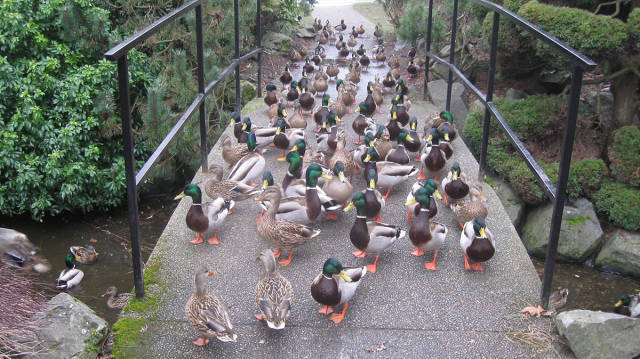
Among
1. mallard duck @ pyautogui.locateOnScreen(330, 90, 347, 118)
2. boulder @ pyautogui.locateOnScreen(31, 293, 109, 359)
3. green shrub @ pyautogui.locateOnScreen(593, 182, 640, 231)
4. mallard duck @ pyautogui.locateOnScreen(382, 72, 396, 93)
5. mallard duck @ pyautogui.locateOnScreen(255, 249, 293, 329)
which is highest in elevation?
mallard duck @ pyautogui.locateOnScreen(255, 249, 293, 329)

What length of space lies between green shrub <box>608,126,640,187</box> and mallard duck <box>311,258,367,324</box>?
4189 mm

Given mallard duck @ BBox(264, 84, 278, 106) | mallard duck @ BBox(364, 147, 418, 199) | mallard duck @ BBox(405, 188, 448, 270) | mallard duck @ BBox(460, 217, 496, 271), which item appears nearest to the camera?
mallard duck @ BBox(460, 217, 496, 271)

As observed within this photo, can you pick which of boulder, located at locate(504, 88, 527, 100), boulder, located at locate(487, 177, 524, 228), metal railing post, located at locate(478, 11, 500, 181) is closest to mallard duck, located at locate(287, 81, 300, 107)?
boulder, located at locate(487, 177, 524, 228)

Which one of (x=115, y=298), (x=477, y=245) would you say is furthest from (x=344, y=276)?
(x=115, y=298)

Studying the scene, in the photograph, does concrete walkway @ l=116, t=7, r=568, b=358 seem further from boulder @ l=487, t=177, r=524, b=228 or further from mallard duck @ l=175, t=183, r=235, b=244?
boulder @ l=487, t=177, r=524, b=228

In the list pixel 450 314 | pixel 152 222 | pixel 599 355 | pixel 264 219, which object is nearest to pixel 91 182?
pixel 152 222

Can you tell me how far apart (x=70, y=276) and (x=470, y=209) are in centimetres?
428

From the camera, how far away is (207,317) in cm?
288

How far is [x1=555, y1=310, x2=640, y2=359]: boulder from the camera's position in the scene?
277cm

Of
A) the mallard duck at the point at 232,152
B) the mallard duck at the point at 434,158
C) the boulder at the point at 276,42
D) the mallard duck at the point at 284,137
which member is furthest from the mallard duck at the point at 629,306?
the boulder at the point at 276,42

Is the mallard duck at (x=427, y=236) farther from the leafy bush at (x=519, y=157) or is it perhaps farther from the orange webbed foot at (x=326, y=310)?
the leafy bush at (x=519, y=157)

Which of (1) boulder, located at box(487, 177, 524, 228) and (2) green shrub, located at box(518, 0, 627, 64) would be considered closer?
(2) green shrub, located at box(518, 0, 627, 64)

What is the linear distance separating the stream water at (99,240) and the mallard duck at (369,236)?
326 centimetres

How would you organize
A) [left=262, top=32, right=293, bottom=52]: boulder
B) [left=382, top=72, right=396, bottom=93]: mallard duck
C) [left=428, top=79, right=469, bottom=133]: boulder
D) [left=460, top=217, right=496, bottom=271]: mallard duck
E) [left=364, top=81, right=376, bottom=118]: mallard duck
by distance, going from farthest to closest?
1. [left=262, top=32, right=293, bottom=52]: boulder
2. [left=382, top=72, right=396, bottom=93]: mallard duck
3. [left=428, top=79, right=469, bottom=133]: boulder
4. [left=364, top=81, right=376, bottom=118]: mallard duck
5. [left=460, top=217, right=496, bottom=271]: mallard duck
